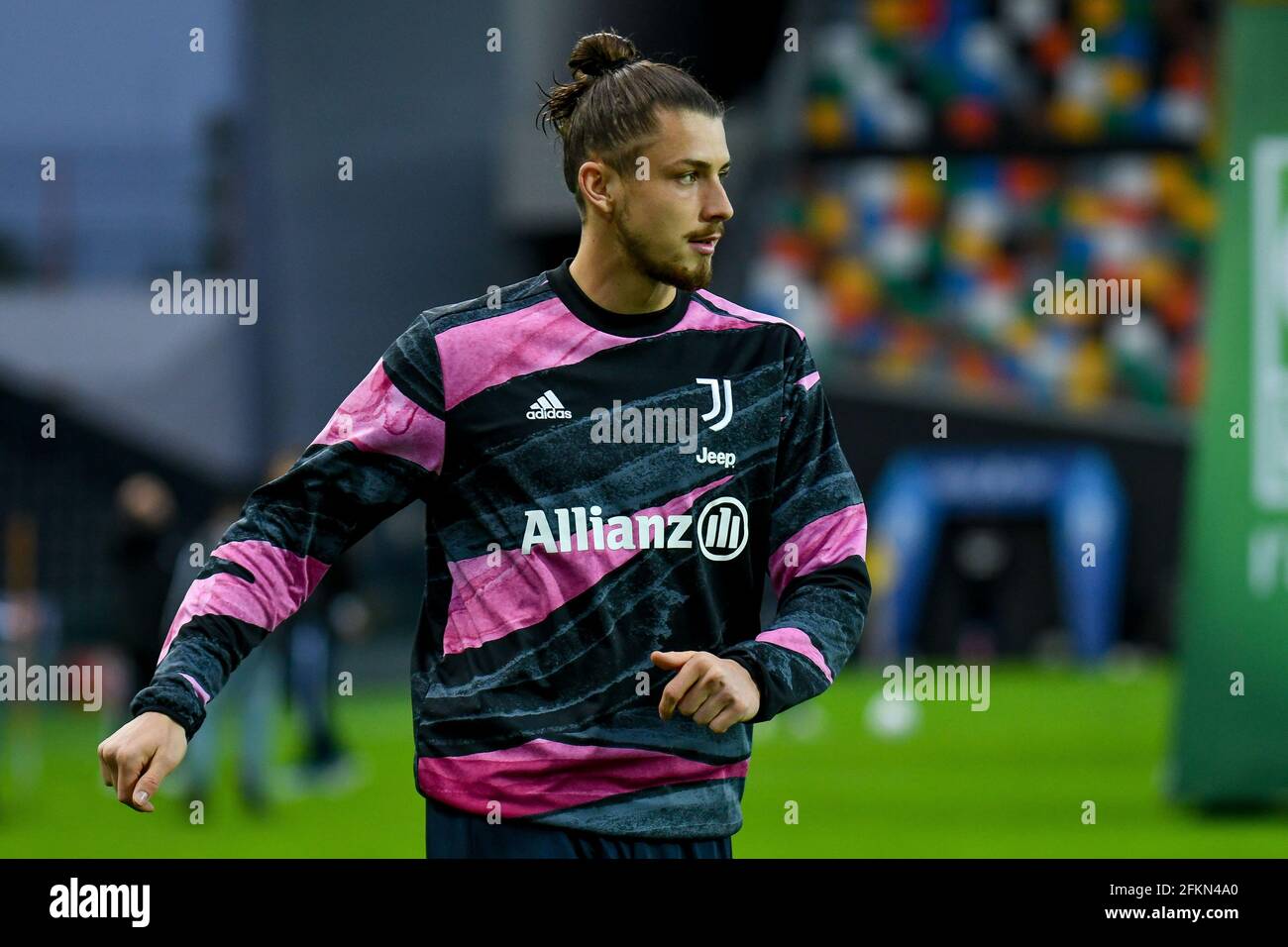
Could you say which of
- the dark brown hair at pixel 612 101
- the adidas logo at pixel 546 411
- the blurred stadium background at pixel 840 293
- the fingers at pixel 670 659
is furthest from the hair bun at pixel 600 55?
the blurred stadium background at pixel 840 293

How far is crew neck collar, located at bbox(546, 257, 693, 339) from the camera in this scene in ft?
10.2

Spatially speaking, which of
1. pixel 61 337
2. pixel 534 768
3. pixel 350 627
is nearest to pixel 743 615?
pixel 534 768

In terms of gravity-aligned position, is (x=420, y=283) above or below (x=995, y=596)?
above

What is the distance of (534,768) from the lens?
9.84 feet

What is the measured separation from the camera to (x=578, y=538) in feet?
9.89

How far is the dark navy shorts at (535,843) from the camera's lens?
302 cm

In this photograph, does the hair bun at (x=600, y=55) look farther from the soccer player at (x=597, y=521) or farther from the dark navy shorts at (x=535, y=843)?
the dark navy shorts at (x=535, y=843)

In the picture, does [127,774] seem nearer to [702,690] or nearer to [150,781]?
[150,781]

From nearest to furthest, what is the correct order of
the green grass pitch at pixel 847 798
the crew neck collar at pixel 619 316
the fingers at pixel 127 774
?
1. the fingers at pixel 127 774
2. the crew neck collar at pixel 619 316
3. the green grass pitch at pixel 847 798

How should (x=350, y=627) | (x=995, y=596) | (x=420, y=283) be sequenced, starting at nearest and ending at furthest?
1. (x=350, y=627)
2. (x=995, y=596)
3. (x=420, y=283)

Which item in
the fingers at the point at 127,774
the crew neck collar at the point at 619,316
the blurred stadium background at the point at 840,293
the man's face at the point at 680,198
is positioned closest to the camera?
the fingers at the point at 127,774

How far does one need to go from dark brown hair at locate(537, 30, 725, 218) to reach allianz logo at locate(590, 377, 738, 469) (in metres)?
0.35
